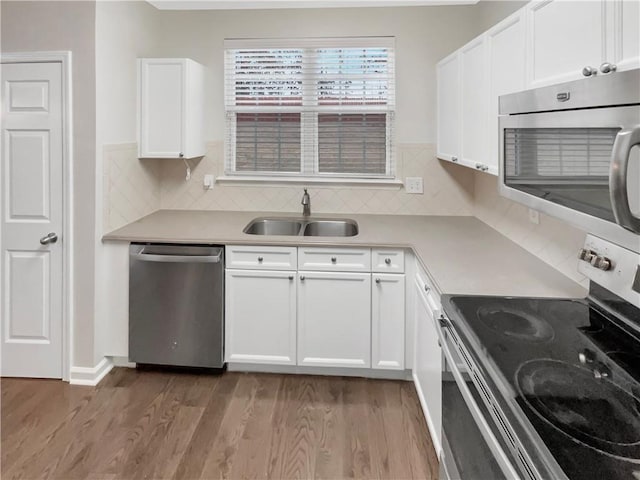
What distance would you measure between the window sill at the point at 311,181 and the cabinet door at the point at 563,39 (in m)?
1.79

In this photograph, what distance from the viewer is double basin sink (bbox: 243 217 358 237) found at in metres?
3.45

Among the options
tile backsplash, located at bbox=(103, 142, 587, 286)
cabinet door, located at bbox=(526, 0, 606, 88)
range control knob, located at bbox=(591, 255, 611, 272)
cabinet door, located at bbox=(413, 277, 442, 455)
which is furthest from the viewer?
tile backsplash, located at bbox=(103, 142, 587, 286)

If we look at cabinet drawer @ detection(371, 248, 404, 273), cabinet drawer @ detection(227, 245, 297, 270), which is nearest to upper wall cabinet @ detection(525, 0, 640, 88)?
cabinet drawer @ detection(371, 248, 404, 273)

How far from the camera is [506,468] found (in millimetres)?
1041

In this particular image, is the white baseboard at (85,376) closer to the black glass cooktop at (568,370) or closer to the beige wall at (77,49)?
the beige wall at (77,49)

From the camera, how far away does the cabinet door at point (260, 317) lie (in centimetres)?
289

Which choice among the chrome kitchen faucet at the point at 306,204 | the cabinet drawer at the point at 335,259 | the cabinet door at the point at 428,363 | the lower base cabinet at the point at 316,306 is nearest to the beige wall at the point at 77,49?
the lower base cabinet at the point at 316,306

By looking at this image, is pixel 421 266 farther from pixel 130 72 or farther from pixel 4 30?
pixel 4 30

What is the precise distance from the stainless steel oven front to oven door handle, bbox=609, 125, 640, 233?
50cm

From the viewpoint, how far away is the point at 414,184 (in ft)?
11.8

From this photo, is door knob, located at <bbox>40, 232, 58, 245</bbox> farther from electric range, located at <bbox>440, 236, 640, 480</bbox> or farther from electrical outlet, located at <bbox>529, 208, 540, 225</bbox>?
electrical outlet, located at <bbox>529, 208, 540, 225</bbox>

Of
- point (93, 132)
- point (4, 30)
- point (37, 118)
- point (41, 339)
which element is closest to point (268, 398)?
point (41, 339)

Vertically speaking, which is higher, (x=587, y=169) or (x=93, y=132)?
(x=93, y=132)

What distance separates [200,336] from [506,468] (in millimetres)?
2188
